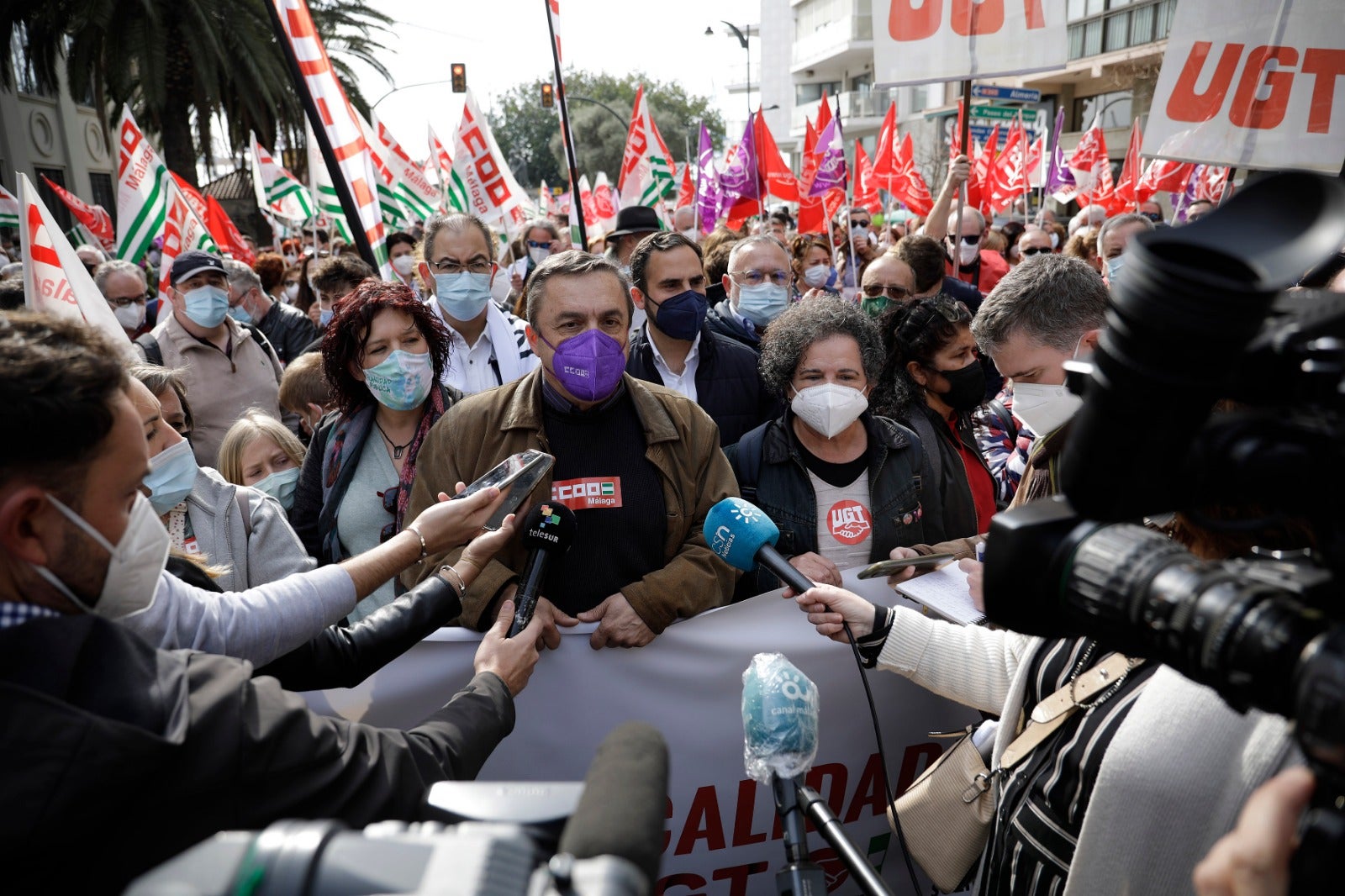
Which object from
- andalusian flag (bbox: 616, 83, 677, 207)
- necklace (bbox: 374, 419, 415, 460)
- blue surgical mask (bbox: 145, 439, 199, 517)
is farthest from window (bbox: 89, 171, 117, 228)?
blue surgical mask (bbox: 145, 439, 199, 517)

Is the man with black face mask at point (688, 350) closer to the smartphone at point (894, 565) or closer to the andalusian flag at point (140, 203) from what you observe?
the smartphone at point (894, 565)

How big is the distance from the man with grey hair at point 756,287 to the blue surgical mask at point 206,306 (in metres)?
2.95

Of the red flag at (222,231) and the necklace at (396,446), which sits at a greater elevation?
the red flag at (222,231)

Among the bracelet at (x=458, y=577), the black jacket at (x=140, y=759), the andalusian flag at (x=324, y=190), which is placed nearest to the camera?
the black jacket at (x=140, y=759)

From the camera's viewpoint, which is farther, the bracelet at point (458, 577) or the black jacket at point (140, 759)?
the bracelet at point (458, 577)

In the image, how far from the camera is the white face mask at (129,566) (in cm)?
129

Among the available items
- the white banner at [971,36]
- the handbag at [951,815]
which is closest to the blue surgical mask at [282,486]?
the handbag at [951,815]

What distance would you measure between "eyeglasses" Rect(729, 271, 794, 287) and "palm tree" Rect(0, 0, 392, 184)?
49.6 feet

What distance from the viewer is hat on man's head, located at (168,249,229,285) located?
5492mm

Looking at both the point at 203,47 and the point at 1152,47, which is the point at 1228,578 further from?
the point at 1152,47

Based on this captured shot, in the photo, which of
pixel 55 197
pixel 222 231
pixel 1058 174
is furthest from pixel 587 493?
pixel 55 197

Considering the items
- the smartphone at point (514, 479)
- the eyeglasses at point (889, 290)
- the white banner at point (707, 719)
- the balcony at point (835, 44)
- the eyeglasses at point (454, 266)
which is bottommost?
the white banner at point (707, 719)

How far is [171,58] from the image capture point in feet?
56.4

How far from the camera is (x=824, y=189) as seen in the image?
9680 millimetres
